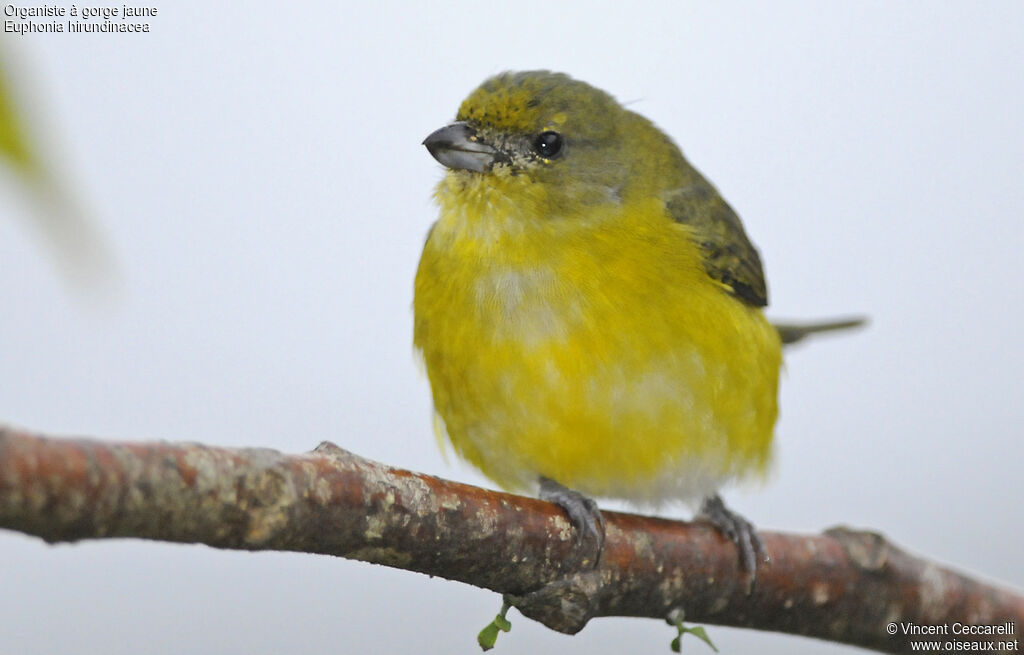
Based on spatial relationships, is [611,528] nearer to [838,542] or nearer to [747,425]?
[747,425]

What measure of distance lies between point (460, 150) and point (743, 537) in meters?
1.25

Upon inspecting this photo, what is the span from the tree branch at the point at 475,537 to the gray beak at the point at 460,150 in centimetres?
→ 94

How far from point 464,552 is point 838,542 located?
1.45m

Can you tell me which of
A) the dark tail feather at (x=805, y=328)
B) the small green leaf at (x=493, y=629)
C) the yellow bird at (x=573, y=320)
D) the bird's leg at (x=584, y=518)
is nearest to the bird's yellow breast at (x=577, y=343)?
the yellow bird at (x=573, y=320)

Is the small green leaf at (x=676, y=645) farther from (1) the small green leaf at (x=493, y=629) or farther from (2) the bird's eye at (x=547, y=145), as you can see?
(2) the bird's eye at (x=547, y=145)

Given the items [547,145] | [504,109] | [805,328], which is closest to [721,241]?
[547,145]

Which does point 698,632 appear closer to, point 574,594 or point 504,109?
point 574,594

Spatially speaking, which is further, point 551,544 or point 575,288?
point 575,288

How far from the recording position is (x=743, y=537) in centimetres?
279

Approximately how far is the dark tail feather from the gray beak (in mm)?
1687

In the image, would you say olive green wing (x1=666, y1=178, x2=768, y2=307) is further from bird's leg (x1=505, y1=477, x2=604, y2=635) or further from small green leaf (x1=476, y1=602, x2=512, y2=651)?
small green leaf (x1=476, y1=602, x2=512, y2=651)

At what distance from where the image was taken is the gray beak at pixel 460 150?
2.66m

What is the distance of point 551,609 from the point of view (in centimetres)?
215

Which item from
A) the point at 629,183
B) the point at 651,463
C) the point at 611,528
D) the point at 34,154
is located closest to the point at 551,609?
the point at 611,528
